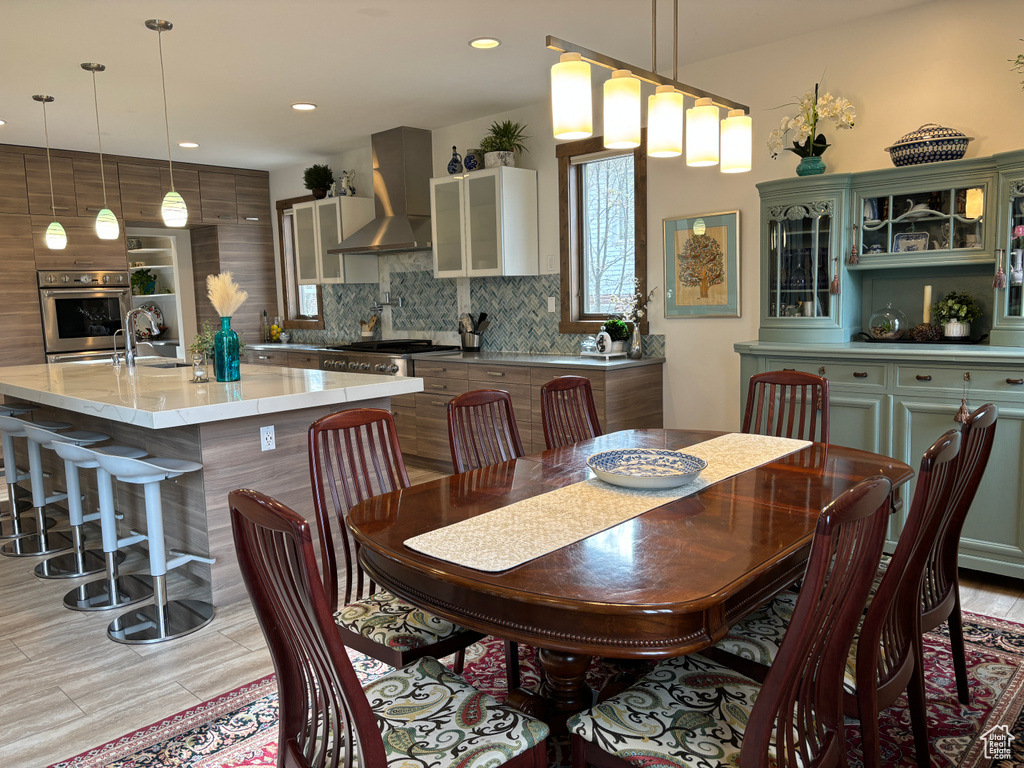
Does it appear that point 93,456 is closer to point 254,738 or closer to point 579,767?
point 254,738

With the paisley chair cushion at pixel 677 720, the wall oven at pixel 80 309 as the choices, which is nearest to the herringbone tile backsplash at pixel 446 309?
the wall oven at pixel 80 309

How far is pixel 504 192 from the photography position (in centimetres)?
513

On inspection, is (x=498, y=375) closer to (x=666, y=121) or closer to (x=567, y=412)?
(x=567, y=412)

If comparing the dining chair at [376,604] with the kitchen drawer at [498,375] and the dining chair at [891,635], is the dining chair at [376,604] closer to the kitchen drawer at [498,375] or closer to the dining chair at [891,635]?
the dining chair at [891,635]

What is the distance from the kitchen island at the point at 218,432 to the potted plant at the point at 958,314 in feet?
8.29

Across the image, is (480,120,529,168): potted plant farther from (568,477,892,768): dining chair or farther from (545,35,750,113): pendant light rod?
(568,477,892,768): dining chair

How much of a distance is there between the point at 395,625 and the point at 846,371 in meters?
2.47

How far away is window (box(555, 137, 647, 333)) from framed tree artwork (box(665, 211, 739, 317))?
0.23 m

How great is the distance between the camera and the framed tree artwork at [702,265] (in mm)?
4316

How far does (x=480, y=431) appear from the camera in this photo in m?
2.64

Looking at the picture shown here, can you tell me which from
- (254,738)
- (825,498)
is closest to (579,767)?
(825,498)

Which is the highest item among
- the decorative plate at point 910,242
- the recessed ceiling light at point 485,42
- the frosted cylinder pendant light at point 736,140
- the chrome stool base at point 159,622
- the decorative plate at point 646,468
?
the recessed ceiling light at point 485,42

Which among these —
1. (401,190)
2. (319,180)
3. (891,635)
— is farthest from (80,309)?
(891,635)

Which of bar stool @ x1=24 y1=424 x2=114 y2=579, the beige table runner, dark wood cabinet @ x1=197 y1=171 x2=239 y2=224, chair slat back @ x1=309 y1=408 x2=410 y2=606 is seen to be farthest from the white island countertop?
dark wood cabinet @ x1=197 y1=171 x2=239 y2=224
